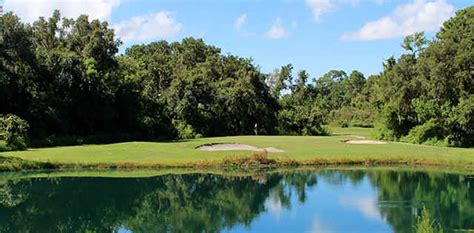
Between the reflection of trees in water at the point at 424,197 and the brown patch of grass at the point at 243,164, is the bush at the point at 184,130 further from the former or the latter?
the reflection of trees in water at the point at 424,197

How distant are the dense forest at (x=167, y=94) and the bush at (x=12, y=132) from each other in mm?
82

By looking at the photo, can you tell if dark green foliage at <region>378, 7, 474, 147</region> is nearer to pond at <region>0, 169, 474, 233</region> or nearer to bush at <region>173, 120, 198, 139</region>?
pond at <region>0, 169, 474, 233</region>

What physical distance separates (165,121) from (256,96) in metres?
15.6

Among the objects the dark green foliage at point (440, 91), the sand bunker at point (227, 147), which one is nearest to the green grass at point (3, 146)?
the sand bunker at point (227, 147)

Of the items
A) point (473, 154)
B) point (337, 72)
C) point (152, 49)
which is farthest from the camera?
point (337, 72)

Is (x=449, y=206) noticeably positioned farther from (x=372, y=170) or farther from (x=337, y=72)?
(x=337, y=72)

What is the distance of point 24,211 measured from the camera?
23266mm

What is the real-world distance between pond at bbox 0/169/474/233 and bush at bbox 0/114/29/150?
1167cm

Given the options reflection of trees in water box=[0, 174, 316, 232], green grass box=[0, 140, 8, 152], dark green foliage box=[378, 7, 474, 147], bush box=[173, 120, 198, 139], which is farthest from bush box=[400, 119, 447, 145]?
green grass box=[0, 140, 8, 152]

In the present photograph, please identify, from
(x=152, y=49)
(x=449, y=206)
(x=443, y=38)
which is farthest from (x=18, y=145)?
(x=152, y=49)

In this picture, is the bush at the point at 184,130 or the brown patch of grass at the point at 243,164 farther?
the bush at the point at 184,130

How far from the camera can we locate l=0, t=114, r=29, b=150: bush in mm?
42219

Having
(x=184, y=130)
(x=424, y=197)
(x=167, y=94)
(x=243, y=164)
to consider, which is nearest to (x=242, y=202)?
(x=424, y=197)

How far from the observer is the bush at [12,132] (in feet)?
139
